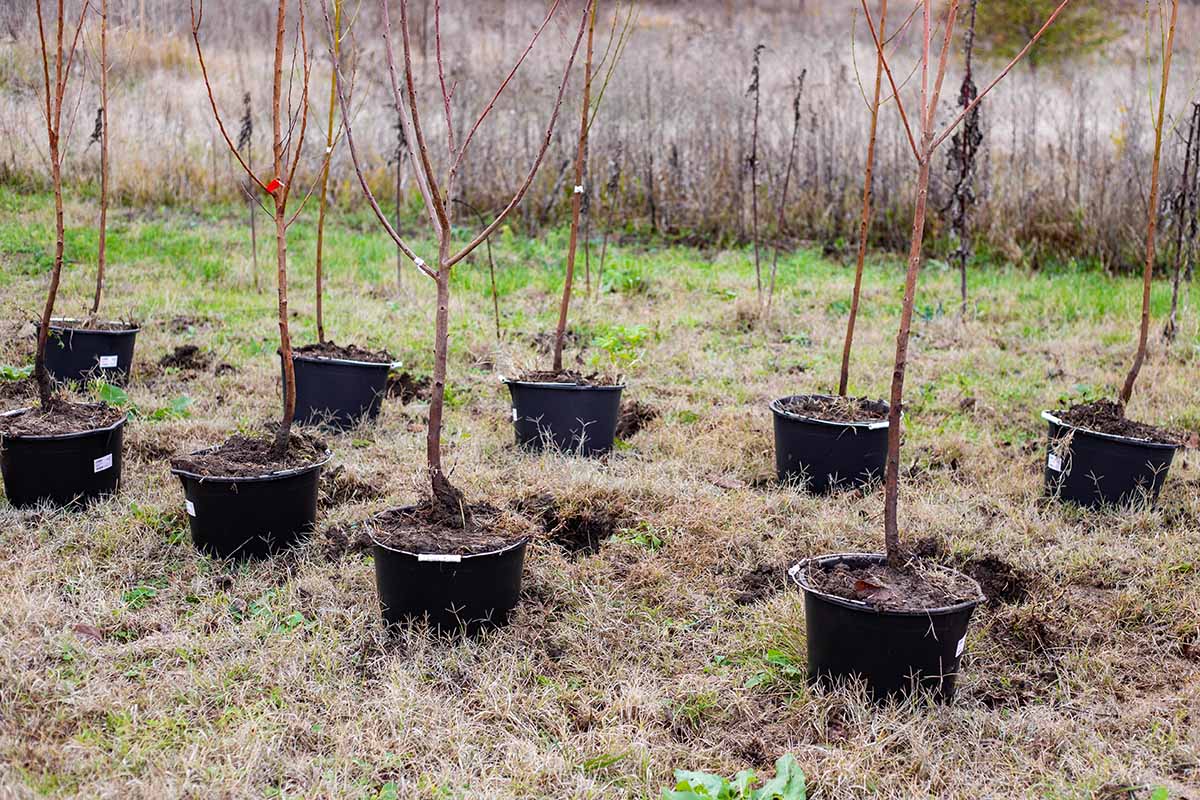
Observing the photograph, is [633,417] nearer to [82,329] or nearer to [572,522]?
[572,522]

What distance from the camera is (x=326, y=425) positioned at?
12.8ft

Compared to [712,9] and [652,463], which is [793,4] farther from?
[652,463]

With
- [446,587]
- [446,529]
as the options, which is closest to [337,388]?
[446,529]

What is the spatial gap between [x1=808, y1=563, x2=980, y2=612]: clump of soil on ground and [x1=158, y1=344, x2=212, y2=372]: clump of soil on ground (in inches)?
135

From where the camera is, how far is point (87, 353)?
4.18m

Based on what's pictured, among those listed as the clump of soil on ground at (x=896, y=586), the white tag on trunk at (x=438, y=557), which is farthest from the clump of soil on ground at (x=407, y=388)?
the clump of soil on ground at (x=896, y=586)

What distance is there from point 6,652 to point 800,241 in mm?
7340

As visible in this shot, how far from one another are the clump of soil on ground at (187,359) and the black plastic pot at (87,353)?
0.36 m

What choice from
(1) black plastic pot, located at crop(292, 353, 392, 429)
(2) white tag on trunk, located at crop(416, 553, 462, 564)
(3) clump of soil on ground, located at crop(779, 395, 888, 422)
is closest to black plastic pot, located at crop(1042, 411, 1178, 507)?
(3) clump of soil on ground, located at crop(779, 395, 888, 422)

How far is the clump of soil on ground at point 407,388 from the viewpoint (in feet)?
14.6

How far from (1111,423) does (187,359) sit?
4.01 meters

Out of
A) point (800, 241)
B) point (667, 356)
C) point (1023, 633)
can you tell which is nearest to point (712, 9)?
point (800, 241)

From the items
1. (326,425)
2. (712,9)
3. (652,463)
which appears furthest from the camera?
(712,9)

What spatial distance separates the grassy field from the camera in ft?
6.13
